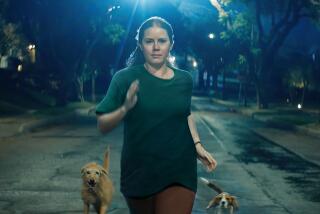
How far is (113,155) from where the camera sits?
44.6ft

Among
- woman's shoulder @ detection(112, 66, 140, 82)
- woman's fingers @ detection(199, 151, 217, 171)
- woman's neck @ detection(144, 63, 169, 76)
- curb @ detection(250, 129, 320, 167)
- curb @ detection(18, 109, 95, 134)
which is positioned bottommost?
curb @ detection(18, 109, 95, 134)

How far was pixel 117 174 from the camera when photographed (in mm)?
→ 10641

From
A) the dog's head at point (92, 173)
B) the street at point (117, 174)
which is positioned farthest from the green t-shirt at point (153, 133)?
the street at point (117, 174)

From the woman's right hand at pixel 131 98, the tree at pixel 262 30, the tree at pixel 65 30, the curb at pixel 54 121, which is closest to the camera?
the woman's right hand at pixel 131 98

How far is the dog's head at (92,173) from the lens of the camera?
5.64 m

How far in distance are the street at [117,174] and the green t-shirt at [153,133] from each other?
4.05 m

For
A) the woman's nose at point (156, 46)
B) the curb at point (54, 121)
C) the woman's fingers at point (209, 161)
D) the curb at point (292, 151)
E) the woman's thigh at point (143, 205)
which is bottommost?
the curb at point (54, 121)

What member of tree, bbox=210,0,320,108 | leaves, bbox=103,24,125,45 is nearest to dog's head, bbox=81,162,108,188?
tree, bbox=210,0,320,108

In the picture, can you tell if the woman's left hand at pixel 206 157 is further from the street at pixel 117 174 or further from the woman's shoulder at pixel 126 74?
the street at pixel 117 174

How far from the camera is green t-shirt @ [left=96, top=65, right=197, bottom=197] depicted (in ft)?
10.7

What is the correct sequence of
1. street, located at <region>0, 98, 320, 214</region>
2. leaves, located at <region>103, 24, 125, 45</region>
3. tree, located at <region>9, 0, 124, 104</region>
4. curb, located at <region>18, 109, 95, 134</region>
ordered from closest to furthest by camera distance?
1. street, located at <region>0, 98, 320, 214</region>
2. curb, located at <region>18, 109, 95, 134</region>
3. tree, located at <region>9, 0, 124, 104</region>
4. leaves, located at <region>103, 24, 125, 45</region>

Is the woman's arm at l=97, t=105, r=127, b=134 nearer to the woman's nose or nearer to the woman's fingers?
the woman's nose

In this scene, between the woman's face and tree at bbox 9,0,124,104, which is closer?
the woman's face

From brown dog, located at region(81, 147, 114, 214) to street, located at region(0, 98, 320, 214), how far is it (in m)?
1.52
